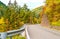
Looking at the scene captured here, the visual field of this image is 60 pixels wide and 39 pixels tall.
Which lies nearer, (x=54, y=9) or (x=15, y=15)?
(x=15, y=15)

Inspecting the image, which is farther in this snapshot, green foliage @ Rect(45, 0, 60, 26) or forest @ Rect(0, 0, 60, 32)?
green foliage @ Rect(45, 0, 60, 26)

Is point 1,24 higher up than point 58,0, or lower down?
lower down

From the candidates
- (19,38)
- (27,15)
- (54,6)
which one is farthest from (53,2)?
(27,15)

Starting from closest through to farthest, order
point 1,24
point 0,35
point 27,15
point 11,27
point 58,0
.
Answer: point 0,35, point 1,24, point 11,27, point 58,0, point 27,15

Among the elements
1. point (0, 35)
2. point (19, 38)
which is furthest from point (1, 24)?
point (0, 35)

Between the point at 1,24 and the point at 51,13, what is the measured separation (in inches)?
1260

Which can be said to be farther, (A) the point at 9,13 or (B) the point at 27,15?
(B) the point at 27,15

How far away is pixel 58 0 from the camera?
60.7 meters

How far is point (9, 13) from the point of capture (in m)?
43.1

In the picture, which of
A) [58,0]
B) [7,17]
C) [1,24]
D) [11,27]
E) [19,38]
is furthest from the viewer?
[58,0]

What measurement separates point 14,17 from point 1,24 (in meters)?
8.47

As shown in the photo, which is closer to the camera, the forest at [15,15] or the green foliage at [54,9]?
the forest at [15,15]

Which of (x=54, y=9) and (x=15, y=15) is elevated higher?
(x=54, y=9)

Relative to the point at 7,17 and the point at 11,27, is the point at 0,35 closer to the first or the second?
the point at 11,27
